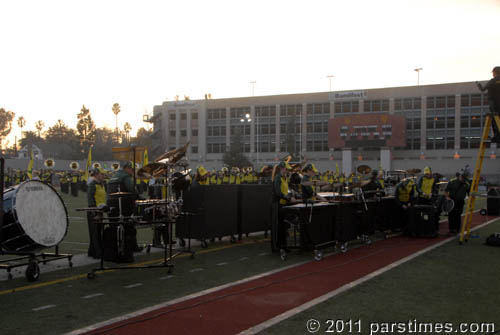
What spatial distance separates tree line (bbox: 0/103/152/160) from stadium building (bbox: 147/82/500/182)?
70.4 feet

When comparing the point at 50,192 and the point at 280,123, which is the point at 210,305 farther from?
the point at 280,123

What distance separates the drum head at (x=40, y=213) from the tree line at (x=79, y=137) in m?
91.6

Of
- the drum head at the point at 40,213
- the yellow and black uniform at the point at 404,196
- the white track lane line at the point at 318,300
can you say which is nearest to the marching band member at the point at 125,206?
the drum head at the point at 40,213

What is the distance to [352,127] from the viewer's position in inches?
2766

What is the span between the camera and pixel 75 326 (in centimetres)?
563

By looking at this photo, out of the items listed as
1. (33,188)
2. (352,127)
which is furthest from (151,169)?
(352,127)

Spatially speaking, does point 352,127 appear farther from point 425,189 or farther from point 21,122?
point 21,122

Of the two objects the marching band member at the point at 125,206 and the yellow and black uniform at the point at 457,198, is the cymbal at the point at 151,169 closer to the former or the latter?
the marching band member at the point at 125,206

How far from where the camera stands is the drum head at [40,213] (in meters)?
8.02

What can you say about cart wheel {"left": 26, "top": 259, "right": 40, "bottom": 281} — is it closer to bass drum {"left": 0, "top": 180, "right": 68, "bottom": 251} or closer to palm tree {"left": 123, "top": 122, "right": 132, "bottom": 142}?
bass drum {"left": 0, "top": 180, "right": 68, "bottom": 251}

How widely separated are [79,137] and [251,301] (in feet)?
346

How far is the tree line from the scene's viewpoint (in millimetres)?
104938

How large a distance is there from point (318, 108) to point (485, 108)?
976 inches

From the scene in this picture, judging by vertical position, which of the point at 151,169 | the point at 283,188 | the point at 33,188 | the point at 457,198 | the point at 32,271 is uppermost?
the point at 151,169
